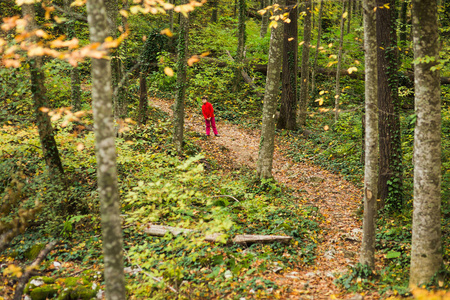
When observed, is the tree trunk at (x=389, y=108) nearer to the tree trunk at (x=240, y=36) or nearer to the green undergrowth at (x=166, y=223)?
the green undergrowth at (x=166, y=223)

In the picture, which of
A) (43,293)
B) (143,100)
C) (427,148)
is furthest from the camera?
→ (143,100)

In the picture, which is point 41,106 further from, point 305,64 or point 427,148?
point 305,64

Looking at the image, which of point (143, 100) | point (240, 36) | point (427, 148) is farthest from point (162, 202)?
point (240, 36)

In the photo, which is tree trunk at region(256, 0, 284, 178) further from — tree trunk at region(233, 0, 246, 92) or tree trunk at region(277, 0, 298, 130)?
tree trunk at region(233, 0, 246, 92)

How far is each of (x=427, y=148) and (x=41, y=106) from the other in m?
8.28

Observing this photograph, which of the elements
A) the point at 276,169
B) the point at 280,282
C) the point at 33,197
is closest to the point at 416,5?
the point at 280,282

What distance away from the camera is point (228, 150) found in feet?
42.7

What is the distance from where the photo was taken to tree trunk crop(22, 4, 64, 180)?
6.94 metres

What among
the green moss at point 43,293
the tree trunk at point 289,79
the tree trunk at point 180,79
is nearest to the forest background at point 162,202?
the green moss at point 43,293

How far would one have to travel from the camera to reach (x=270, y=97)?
9.20m

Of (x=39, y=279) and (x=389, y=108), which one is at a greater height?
(x=389, y=108)

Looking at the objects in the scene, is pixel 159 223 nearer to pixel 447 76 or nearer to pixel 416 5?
pixel 416 5

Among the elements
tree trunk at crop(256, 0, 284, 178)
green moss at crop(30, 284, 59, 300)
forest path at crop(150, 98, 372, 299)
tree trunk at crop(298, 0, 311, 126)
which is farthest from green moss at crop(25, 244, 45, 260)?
tree trunk at crop(298, 0, 311, 126)

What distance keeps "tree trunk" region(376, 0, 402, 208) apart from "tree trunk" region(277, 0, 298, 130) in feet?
24.9
